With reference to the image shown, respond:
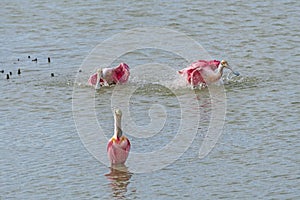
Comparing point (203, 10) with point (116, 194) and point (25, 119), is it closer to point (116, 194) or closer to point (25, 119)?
point (25, 119)

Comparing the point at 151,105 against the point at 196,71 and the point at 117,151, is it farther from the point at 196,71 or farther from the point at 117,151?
the point at 117,151

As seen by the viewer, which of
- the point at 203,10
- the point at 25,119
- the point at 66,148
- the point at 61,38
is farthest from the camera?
the point at 203,10

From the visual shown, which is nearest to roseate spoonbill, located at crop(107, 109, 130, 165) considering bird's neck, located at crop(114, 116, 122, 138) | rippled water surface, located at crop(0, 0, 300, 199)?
bird's neck, located at crop(114, 116, 122, 138)

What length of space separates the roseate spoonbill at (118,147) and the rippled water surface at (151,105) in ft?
0.39

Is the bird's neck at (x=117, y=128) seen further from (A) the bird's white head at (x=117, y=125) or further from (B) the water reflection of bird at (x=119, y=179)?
(B) the water reflection of bird at (x=119, y=179)

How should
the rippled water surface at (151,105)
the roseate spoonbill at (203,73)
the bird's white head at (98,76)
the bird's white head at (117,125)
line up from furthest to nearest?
1. the bird's white head at (98,76)
2. the roseate spoonbill at (203,73)
3. the bird's white head at (117,125)
4. the rippled water surface at (151,105)

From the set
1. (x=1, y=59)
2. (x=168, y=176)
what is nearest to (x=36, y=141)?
(x=168, y=176)

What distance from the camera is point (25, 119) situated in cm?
1184

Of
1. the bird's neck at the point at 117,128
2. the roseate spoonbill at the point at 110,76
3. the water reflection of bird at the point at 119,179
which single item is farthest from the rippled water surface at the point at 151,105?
the bird's neck at the point at 117,128

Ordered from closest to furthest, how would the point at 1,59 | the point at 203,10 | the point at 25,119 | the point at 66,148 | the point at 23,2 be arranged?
the point at 66,148
the point at 25,119
the point at 1,59
the point at 203,10
the point at 23,2

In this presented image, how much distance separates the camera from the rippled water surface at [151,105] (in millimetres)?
9664

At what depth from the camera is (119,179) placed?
9.89 m

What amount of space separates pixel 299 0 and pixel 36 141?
826 cm

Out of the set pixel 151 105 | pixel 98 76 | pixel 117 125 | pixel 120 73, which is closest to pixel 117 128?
pixel 117 125
